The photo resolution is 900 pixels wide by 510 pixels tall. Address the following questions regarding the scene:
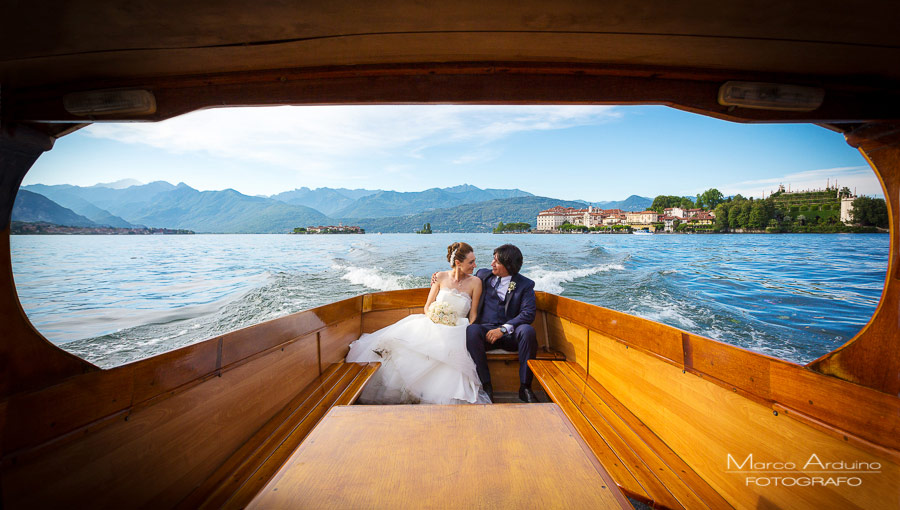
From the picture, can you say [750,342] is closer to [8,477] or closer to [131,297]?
[8,477]

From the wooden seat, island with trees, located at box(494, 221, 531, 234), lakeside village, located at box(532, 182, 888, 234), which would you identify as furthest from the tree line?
the wooden seat

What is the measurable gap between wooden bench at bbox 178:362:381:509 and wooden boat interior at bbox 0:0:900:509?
1 cm

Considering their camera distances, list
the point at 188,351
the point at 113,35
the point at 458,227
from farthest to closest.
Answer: the point at 458,227 → the point at 188,351 → the point at 113,35

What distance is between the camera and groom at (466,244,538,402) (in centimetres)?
269

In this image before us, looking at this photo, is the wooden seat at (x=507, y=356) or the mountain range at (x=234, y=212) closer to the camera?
the wooden seat at (x=507, y=356)

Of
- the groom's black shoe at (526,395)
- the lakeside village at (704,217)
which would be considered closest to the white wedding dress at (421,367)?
the groom's black shoe at (526,395)

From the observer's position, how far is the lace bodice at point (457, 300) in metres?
3.04

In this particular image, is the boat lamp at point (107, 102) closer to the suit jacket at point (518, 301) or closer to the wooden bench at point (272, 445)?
the wooden bench at point (272, 445)

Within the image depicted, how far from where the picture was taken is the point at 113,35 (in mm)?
1073

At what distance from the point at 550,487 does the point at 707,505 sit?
2.91 ft

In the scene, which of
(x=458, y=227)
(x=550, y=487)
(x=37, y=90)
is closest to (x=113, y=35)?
(x=37, y=90)

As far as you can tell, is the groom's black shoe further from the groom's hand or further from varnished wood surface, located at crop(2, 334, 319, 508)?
varnished wood surface, located at crop(2, 334, 319, 508)

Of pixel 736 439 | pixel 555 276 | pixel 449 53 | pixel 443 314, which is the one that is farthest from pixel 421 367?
pixel 555 276

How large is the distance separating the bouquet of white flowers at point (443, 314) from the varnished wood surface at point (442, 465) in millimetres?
1680
